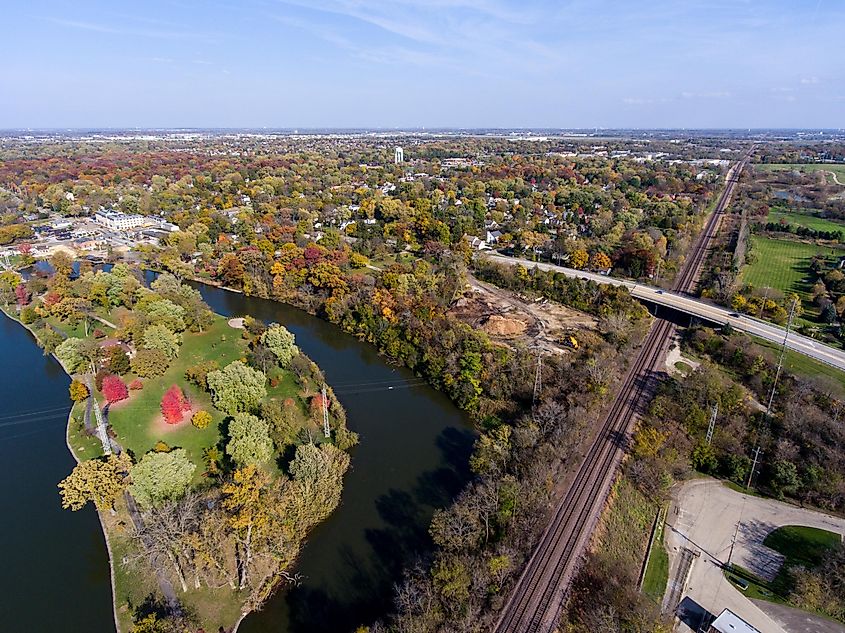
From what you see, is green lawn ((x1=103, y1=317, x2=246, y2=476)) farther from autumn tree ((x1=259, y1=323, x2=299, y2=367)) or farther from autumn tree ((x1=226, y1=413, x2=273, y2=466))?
autumn tree ((x1=259, y1=323, x2=299, y2=367))

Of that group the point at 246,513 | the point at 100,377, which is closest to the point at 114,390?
the point at 100,377

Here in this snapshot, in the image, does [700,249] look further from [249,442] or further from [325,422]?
[249,442]

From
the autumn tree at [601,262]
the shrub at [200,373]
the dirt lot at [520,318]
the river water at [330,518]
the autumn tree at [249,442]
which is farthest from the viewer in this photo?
the autumn tree at [601,262]

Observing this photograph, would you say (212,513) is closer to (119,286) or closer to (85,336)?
(85,336)

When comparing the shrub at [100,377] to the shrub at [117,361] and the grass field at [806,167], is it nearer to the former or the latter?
the shrub at [117,361]

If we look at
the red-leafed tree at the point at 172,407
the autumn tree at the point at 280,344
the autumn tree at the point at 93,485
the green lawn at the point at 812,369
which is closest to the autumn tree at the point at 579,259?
the green lawn at the point at 812,369

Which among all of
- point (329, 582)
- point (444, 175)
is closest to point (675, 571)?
point (329, 582)

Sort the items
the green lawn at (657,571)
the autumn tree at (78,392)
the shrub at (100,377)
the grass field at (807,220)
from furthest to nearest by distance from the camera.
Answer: the grass field at (807,220) < the shrub at (100,377) < the autumn tree at (78,392) < the green lawn at (657,571)

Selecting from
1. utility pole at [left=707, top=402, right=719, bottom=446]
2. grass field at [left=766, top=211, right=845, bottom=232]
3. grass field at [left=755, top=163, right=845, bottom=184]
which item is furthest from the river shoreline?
grass field at [left=755, top=163, right=845, bottom=184]
